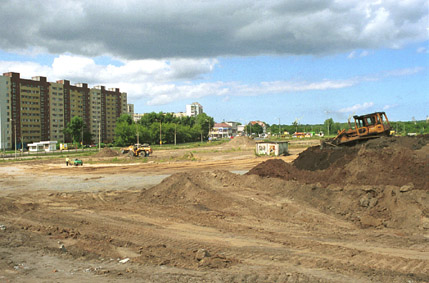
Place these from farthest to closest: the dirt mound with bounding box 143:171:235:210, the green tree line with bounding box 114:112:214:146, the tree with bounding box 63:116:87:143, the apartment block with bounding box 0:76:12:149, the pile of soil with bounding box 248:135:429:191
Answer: the tree with bounding box 63:116:87:143, the green tree line with bounding box 114:112:214:146, the apartment block with bounding box 0:76:12:149, the dirt mound with bounding box 143:171:235:210, the pile of soil with bounding box 248:135:429:191

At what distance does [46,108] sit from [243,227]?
110 metres

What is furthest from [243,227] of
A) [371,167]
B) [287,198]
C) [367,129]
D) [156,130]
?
[156,130]

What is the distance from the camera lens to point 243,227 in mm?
11438

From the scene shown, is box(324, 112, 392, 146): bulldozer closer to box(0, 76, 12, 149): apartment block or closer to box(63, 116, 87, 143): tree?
box(63, 116, 87, 143): tree

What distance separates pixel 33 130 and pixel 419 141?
10516 centimetres

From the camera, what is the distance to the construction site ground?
734 cm

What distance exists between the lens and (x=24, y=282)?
6.73 meters

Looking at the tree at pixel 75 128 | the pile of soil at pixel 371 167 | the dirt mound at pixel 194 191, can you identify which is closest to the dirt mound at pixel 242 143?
the tree at pixel 75 128

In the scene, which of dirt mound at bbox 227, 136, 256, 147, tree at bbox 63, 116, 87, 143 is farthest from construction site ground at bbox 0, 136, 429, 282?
tree at bbox 63, 116, 87, 143

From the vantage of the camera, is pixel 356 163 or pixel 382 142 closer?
pixel 356 163

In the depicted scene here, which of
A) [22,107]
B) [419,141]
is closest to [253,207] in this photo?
[419,141]

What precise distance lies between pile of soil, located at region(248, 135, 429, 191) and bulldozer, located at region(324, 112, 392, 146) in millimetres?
3411

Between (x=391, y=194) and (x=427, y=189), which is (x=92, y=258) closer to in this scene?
(x=391, y=194)

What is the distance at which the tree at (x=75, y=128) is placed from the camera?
102 meters
